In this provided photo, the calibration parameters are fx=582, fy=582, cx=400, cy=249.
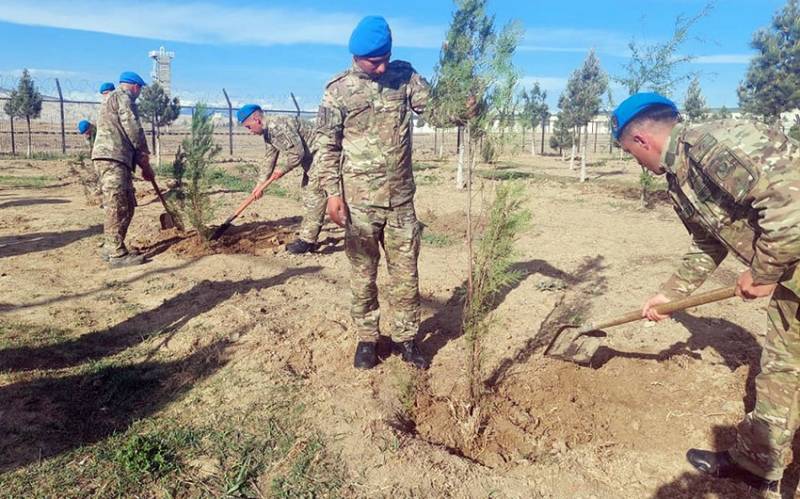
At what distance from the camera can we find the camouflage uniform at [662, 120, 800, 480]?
7.29ft

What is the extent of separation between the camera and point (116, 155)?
20.7 feet

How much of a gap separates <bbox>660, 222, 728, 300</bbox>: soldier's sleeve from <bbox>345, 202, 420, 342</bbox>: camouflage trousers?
1499 mm

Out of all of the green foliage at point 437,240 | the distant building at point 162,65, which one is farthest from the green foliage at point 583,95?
the distant building at point 162,65

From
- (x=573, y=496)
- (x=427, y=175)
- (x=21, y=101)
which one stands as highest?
(x=21, y=101)

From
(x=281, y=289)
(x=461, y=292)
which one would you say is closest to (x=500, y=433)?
(x=461, y=292)

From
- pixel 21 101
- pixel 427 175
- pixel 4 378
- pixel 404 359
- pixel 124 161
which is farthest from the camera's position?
pixel 21 101

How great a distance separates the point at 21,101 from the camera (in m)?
20.6

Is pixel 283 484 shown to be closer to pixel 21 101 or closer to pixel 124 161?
pixel 124 161

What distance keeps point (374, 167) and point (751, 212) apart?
2071 millimetres

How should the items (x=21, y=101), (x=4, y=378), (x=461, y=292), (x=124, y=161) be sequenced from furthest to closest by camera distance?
(x=21, y=101) → (x=124, y=161) → (x=461, y=292) → (x=4, y=378)

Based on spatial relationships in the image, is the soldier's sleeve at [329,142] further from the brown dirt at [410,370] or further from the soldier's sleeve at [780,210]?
the soldier's sleeve at [780,210]

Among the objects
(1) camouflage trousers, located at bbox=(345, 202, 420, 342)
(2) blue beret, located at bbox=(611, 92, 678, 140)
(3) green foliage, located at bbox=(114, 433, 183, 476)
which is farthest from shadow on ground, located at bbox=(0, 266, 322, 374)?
(2) blue beret, located at bbox=(611, 92, 678, 140)

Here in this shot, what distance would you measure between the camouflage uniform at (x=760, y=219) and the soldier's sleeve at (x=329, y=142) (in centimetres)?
192

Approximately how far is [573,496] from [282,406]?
5.29 ft
